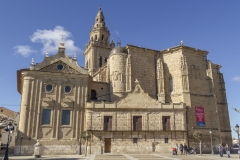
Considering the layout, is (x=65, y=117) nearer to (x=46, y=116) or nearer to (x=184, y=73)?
(x=46, y=116)

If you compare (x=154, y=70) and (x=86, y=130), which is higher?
(x=154, y=70)

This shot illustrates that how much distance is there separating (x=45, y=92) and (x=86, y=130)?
7.60 metres

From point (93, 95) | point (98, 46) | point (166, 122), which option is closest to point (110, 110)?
point (93, 95)

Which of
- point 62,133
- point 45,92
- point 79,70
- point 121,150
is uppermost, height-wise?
point 79,70

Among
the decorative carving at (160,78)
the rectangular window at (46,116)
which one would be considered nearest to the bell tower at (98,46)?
the decorative carving at (160,78)

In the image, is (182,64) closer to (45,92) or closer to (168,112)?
(168,112)

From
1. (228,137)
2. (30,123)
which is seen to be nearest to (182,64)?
(228,137)

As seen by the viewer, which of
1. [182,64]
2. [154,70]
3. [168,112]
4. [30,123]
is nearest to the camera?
[30,123]

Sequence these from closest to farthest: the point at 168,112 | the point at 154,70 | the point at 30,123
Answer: the point at 30,123
the point at 168,112
the point at 154,70

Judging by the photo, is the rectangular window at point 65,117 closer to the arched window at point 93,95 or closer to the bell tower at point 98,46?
the arched window at point 93,95

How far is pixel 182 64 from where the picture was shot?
3725 cm

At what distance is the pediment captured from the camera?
31.4m

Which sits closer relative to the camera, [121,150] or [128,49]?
[121,150]

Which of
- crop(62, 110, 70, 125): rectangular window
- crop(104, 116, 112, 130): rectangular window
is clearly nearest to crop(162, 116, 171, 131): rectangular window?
crop(104, 116, 112, 130): rectangular window
